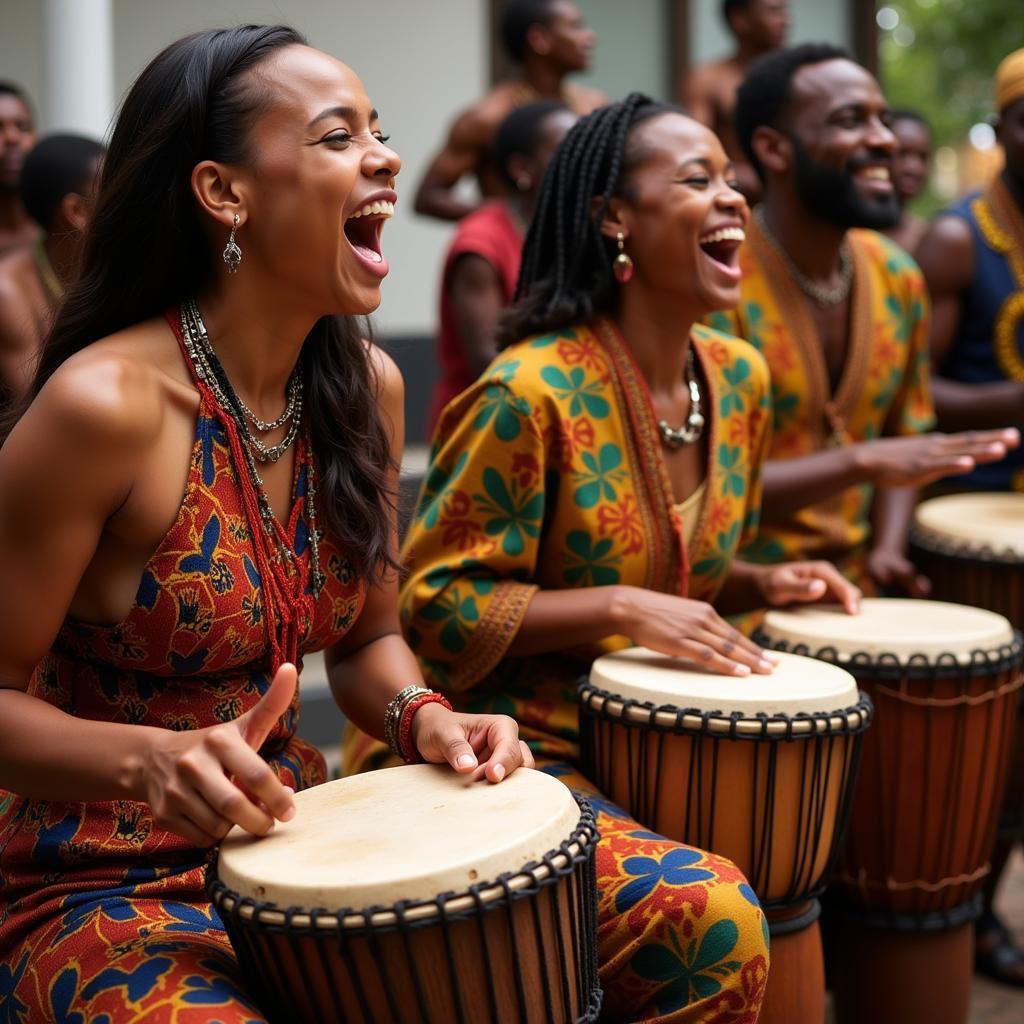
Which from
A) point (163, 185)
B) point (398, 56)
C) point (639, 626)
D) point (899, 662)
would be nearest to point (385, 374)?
point (163, 185)

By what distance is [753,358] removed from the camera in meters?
3.40

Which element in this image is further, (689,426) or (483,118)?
(483,118)

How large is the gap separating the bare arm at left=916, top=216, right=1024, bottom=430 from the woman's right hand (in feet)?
6.62

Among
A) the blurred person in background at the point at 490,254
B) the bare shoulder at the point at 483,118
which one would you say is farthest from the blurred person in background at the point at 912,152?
the blurred person in background at the point at 490,254

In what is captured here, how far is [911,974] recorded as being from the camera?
130 inches

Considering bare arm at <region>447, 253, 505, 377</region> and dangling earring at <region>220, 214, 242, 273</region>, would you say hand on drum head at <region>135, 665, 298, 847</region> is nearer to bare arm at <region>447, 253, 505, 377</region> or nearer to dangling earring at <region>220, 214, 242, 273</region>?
dangling earring at <region>220, 214, 242, 273</region>

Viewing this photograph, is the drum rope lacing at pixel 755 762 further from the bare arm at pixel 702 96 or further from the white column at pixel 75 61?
the bare arm at pixel 702 96

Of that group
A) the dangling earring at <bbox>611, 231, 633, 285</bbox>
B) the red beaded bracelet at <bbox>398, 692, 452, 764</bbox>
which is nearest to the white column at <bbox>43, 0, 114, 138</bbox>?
the dangling earring at <bbox>611, 231, 633, 285</bbox>

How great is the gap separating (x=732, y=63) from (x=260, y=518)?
17.9 ft

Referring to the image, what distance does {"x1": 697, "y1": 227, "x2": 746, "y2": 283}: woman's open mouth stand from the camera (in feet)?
10.2

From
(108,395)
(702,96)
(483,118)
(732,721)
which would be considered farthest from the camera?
(702,96)

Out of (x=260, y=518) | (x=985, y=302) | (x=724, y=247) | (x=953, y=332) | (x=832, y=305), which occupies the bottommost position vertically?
(x=953, y=332)

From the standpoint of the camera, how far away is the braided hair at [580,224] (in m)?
3.17

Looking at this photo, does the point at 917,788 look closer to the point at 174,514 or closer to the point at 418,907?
the point at 418,907
